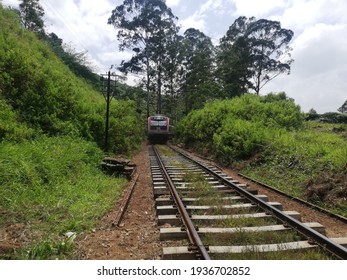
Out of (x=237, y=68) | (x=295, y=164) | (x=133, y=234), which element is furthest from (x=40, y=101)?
(x=237, y=68)

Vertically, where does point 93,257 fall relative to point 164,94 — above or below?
below

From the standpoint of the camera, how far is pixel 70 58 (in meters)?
30.8

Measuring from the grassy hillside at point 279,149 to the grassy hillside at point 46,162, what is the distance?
506 centimetres

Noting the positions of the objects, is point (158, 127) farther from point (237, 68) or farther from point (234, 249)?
point (234, 249)

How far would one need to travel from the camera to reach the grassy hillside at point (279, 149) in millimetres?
7789

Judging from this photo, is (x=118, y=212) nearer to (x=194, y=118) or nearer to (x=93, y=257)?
(x=93, y=257)

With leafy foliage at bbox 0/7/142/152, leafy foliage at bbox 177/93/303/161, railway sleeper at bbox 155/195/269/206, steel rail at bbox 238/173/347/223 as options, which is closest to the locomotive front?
leafy foliage at bbox 177/93/303/161

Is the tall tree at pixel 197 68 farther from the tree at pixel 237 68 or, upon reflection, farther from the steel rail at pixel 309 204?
the steel rail at pixel 309 204

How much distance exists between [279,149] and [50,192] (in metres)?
8.81

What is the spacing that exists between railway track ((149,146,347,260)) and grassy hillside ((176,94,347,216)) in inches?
79.0

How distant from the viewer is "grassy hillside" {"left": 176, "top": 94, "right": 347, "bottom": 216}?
7.79 m

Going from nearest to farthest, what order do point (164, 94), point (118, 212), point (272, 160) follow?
point (118, 212) → point (272, 160) → point (164, 94)

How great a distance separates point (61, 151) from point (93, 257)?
226 inches

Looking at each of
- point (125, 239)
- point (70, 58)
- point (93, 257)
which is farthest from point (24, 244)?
point (70, 58)
